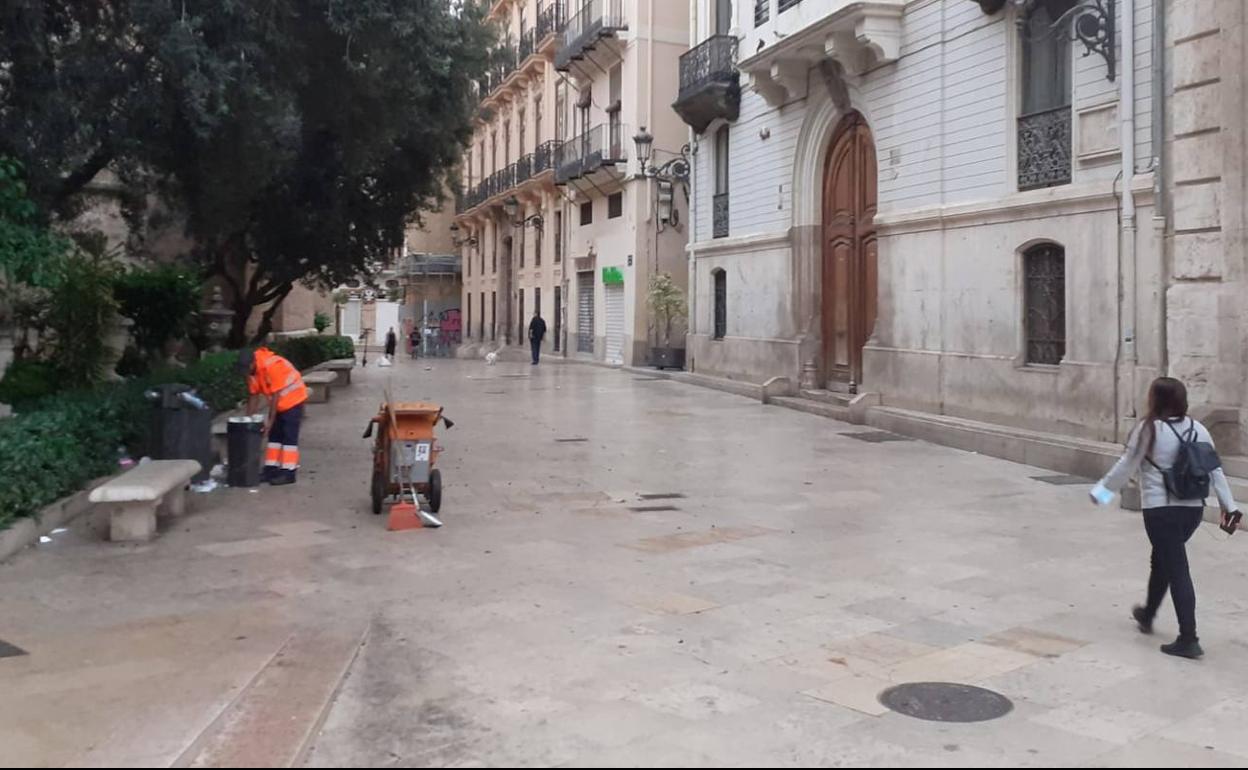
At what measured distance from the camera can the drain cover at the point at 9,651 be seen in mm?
5863

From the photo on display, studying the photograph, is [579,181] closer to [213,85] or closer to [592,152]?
[592,152]

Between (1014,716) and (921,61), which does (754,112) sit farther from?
(1014,716)

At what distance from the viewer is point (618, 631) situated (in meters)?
6.23

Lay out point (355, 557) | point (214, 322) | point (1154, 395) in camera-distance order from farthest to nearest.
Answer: point (214, 322), point (355, 557), point (1154, 395)

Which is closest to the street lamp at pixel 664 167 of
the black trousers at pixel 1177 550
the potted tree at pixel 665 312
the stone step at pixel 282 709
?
the potted tree at pixel 665 312

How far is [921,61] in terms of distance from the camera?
16.4m

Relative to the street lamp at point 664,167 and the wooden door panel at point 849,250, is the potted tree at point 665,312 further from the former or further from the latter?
the wooden door panel at point 849,250

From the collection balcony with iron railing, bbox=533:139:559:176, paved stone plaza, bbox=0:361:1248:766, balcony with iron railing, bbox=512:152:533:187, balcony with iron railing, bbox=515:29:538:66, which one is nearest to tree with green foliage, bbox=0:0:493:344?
paved stone plaza, bbox=0:361:1248:766

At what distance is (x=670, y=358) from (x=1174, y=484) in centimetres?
2272

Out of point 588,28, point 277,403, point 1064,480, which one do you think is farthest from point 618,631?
point 588,28

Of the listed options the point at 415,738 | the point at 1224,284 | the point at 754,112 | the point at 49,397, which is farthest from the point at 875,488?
the point at 754,112

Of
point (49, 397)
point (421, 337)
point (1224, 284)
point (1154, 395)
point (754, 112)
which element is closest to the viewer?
point (1154, 395)

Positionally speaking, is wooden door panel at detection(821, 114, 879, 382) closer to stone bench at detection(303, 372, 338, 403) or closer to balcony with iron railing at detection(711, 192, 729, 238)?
balcony with iron railing at detection(711, 192, 729, 238)

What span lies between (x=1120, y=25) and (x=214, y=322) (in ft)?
59.4
